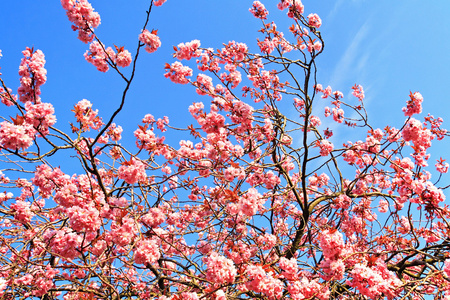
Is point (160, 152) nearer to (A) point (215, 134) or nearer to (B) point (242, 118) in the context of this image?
(A) point (215, 134)

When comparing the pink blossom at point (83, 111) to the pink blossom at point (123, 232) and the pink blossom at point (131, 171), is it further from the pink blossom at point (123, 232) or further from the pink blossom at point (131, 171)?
the pink blossom at point (123, 232)

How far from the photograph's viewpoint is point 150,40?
169 inches

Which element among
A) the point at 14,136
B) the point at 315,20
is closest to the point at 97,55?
the point at 14,136

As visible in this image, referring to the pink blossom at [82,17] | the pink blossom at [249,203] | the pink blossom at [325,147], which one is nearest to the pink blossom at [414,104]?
the pink blossom at [325,147]

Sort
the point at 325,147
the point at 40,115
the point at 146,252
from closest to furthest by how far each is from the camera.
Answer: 1. the point at 40,115
2. the point at 146,252
3. the point at 325,147

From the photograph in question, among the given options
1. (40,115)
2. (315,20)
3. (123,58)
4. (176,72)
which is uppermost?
(315,20)

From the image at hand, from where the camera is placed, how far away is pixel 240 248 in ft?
17.1

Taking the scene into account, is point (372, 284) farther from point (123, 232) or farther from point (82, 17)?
point (82, 17)

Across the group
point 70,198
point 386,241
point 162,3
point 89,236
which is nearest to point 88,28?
point 162,3

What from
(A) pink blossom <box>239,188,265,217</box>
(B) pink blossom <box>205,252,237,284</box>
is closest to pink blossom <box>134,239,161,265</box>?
(B) pink blossom <box>205,252,237,284</box>

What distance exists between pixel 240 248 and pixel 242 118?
2.24 meters

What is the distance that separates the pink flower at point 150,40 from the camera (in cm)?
424

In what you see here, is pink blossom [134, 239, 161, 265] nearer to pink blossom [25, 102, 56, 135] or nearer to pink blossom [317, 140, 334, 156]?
pink blossom [25, 102, 56, 135]

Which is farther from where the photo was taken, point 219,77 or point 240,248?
point 219,77
